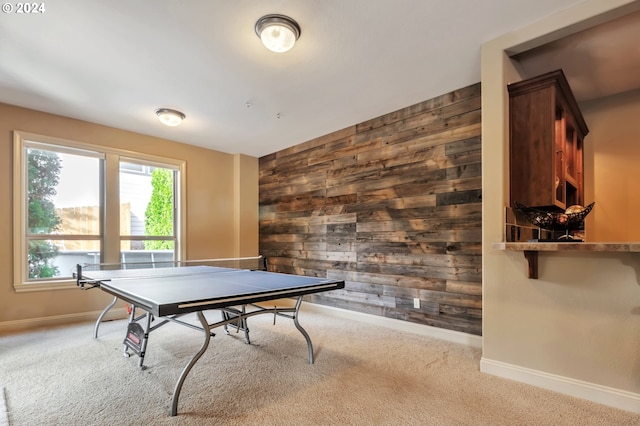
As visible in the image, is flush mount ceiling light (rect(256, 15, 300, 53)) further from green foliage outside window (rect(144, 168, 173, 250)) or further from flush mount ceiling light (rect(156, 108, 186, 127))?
green foliage outside window (rect(144, 168, 173, 250))

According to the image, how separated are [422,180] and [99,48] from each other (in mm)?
3029

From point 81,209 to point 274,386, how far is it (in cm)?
334

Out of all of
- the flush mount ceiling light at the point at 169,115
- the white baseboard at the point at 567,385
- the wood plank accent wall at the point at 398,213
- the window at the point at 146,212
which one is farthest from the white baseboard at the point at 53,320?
the white baseboard at the point at 567,385

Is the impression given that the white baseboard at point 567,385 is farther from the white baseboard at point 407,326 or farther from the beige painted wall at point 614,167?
the beige painted wall at point 614,167

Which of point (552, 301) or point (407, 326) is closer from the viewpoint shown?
point (552, 301)

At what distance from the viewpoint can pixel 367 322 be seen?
3.72m

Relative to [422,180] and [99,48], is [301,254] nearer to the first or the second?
[422,180]

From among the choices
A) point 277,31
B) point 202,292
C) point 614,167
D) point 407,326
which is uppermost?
point 277,31

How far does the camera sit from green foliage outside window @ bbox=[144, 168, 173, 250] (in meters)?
4.38

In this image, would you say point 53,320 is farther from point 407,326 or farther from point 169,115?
point 407,326

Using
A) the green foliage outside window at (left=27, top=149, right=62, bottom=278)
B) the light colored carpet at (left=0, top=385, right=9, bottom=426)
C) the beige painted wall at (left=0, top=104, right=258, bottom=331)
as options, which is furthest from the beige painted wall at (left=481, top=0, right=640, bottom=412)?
the green foliage outside window at (left=27, top=149, right=62, bottom=278)

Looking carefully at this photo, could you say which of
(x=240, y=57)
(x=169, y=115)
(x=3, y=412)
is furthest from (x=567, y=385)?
(x=169, y=115)

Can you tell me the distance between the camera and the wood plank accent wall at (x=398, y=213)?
9.77 ft

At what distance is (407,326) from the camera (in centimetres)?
337
